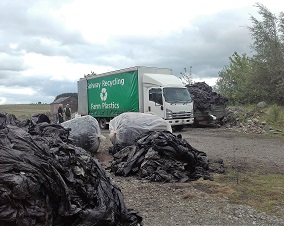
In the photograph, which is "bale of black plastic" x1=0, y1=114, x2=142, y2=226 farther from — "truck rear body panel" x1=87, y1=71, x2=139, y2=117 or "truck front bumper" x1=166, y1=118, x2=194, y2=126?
"truck rear body panel" x1=87, y1=71, x2=139, y2=117

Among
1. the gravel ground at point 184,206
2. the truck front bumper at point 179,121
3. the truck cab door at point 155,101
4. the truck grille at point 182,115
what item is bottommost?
the gravel ground at point 184,206

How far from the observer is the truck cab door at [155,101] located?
1738 centimetres

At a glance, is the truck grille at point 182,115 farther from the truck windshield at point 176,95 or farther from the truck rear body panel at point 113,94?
the truck rear body panel at point 113,94

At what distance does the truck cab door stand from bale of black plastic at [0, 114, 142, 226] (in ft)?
42.9

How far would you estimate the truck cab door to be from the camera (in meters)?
17.4

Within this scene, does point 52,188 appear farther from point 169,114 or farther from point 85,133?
point 169,114

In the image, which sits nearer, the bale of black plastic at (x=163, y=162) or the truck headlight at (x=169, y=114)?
the bale of black plastic at (x=163, y=162)

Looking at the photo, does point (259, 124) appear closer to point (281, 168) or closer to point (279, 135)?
point (279, 135)

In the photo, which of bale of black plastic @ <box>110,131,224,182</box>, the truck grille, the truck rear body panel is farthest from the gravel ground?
the truck rear body panel

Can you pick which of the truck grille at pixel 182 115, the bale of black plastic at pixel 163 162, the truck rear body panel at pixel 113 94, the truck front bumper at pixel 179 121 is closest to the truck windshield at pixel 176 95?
the truck grille at pixel 182 115

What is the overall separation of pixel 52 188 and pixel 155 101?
47.3ft

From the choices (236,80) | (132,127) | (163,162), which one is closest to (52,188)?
(163,162)

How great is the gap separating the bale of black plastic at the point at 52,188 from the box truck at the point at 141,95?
515 inches

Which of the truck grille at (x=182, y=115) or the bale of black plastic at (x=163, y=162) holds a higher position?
the truck grille at (x=182, y=115)
